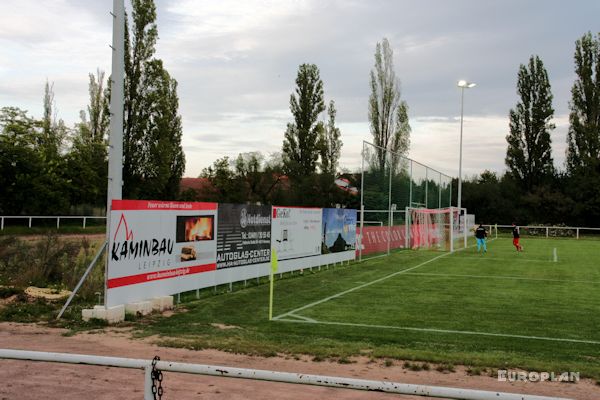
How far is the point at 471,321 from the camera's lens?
12.8m

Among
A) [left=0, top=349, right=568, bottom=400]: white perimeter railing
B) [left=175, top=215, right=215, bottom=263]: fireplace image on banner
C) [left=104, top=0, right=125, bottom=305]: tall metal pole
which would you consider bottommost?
[left=0, top=349, right=568, bottom=400]: white perimeter railing

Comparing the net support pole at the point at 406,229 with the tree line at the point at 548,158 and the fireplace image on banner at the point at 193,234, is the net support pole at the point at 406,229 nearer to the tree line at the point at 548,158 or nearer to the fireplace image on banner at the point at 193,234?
the fireplace image on banner at the point at 193,234

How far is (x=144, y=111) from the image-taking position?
46656 mm

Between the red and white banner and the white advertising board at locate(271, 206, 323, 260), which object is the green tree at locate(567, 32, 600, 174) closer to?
the red and white banner

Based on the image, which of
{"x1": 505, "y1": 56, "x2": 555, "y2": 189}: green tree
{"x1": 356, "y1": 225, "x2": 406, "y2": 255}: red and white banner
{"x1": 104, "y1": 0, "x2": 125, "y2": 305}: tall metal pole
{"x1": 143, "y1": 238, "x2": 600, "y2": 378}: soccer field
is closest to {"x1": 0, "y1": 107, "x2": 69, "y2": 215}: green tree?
{"x1": 356, "y1": 225, "x2": 406, "y2": 255}: red and white banner

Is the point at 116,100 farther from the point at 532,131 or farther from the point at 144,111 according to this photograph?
the point at 532,131

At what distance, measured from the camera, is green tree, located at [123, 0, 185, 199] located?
4616 cm

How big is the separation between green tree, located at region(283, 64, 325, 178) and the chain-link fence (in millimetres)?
24950

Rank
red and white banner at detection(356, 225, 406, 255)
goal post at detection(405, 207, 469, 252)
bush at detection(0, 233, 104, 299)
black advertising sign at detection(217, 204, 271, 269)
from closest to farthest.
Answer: bush at detection(0, 233, 104, 299)
black advertising sign at detection(217, 204, 271, 269)
red and white banner at detection(356, 225, 406, 255)
goal post at detection(405, 207, 469, 252)

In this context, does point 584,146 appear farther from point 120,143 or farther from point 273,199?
point 120,143

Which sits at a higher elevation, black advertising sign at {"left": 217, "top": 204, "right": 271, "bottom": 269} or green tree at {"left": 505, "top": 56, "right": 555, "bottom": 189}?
green tree at {"left": 505, "top": 56, "right": 555, "bottom": 189}

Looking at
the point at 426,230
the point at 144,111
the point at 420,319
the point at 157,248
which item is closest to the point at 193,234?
the point at 157,248

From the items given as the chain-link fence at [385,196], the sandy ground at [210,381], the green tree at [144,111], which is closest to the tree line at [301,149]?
the green tree at [144,111]

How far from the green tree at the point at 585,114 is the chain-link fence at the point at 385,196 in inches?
1327
